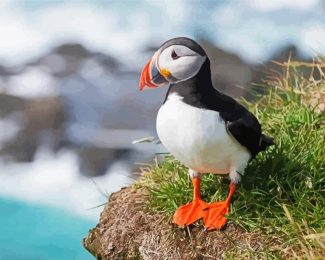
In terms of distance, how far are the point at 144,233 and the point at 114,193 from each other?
35 centimetres

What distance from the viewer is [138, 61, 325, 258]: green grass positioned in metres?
2.43

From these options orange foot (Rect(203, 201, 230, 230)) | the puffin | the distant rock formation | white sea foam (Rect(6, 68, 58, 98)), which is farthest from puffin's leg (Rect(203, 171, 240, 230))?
white sea foam (Rect(6, 68, 58, 98))

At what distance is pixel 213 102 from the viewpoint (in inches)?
90.4

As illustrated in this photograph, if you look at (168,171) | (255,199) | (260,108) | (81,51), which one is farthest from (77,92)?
(255,199)

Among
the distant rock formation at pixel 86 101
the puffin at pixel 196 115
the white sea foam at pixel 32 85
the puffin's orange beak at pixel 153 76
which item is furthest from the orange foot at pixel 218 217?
the white sea foam at pixel 32 85

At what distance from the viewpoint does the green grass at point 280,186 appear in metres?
2.43

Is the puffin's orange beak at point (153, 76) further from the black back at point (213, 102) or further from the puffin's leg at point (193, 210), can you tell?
the puffin's leg at point (193, 210)

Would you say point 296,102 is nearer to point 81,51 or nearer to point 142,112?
point 142,112

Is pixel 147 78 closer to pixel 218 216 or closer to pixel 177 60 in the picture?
pixel 177 60

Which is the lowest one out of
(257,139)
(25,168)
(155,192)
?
(25,168)

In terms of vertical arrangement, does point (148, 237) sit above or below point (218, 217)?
below

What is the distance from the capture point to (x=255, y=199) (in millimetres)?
2523

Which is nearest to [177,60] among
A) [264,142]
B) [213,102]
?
[213,102]

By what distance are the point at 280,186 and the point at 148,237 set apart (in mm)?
450
